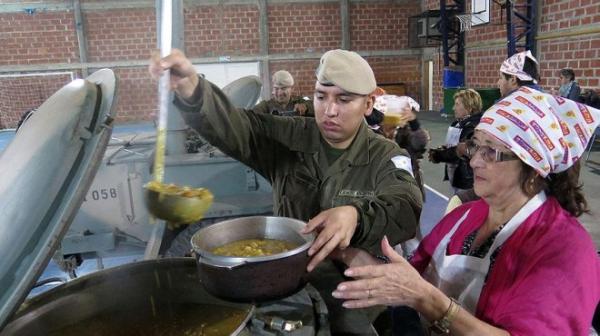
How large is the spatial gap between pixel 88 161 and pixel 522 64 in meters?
3.40

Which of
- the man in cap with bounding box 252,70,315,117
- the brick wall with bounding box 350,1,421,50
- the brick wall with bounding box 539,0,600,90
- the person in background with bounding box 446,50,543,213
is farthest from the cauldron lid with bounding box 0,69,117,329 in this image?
the brick wall with bounding box 350,1,421,50

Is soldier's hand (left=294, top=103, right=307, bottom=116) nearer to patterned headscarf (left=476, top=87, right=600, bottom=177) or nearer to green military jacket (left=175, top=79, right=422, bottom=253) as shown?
green military jacket (left=175, top=79, right=422, bottom=253)

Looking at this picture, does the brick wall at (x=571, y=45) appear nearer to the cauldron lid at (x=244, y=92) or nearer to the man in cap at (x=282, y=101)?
the man in cap at (x=282, y=101)

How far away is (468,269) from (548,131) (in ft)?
1.55

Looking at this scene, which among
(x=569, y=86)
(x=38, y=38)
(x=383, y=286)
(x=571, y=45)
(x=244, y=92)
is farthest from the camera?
(x=38, y=38)

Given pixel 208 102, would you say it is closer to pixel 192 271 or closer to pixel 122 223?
pixel 192 271

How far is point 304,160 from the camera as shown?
180 cm

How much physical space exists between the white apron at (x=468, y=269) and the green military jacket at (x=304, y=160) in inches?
5.9

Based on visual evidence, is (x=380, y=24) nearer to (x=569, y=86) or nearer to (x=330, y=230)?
(x=569, y=86)

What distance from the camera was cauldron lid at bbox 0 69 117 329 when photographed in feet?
2.79

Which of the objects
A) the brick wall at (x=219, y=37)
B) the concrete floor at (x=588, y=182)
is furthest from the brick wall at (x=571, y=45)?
the brick wall at (x=219, y=37)

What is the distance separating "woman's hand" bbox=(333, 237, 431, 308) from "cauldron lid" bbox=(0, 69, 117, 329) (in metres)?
0.62

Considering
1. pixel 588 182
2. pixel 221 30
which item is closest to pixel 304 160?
pixel 588 182

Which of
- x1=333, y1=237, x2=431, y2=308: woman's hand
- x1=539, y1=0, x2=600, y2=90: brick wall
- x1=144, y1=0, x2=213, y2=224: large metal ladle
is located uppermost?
x1=539, y1=0, x2=600, y2=90: brick wall
